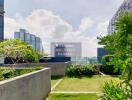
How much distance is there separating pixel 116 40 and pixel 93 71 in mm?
18186

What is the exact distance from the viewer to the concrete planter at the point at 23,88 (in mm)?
7922

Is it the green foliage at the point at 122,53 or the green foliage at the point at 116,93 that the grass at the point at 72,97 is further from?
the green foliage at the point at 116,93

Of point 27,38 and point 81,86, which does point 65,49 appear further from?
point 81,86

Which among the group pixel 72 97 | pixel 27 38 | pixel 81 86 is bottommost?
pixel 72 97

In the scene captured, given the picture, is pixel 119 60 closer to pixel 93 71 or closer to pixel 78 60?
pixel 93 71

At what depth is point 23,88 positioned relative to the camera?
997cm

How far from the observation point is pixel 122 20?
10.4 meters

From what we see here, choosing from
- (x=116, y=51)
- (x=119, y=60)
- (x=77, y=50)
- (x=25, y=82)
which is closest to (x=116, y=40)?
(x=116, y=51)

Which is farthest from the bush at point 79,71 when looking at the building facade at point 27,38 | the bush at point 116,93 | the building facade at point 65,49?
the building facade at point 65,49

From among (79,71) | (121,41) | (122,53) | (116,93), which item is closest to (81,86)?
(79,71)

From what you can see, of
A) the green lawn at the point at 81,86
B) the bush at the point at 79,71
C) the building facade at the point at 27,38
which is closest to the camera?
the green lawn at the point at 81,86

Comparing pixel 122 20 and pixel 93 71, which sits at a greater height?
pixel 122 20

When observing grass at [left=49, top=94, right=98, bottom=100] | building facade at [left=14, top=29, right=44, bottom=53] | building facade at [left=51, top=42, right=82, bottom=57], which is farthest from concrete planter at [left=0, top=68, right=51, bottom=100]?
building facade at [left=51, top=42, right=82, bottom=57]

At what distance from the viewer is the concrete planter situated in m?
7.92
